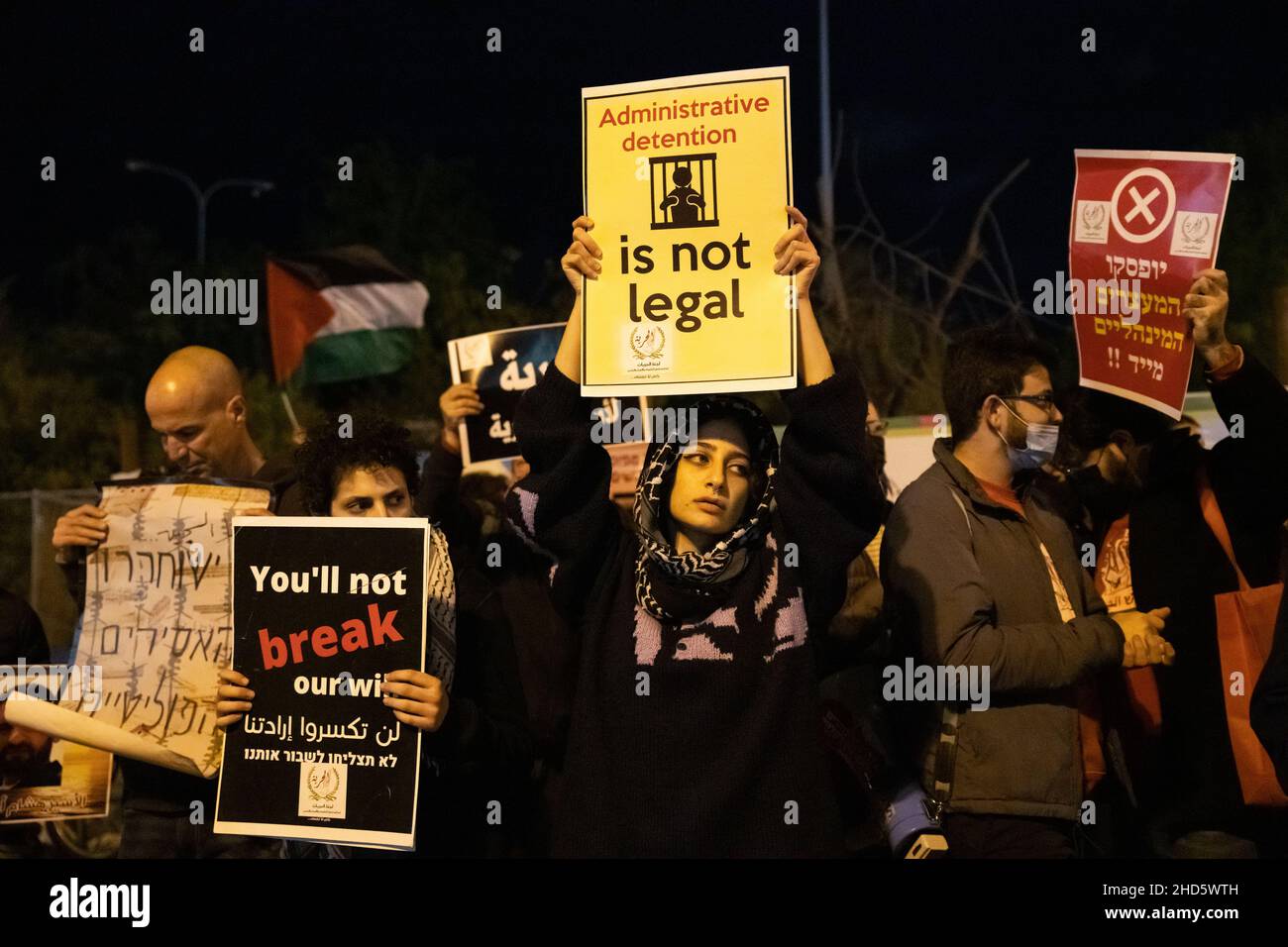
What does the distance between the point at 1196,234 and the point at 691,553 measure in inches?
79.5

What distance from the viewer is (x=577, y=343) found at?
4.04m

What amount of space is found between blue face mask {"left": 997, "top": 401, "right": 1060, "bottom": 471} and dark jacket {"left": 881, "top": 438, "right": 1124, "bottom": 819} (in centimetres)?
19

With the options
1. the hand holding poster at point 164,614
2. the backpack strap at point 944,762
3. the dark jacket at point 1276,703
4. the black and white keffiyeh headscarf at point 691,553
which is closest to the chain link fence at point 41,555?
the hand holding poster at point 164,614

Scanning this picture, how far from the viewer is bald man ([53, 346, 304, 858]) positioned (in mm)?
4301

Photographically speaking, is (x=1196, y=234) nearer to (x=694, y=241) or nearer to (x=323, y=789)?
(x=694, y=241)

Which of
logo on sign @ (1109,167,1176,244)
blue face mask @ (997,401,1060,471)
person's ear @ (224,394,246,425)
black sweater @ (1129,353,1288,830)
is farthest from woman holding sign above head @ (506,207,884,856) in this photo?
person's ear @ (224,394,246,425)

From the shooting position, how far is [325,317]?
8.05m

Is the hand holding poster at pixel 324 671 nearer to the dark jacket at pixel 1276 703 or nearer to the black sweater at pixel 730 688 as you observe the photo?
the black sweater at pixel 730 688

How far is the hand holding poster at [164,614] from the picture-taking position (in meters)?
4.28

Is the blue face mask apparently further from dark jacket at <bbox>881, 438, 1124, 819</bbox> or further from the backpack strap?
the backpack strap

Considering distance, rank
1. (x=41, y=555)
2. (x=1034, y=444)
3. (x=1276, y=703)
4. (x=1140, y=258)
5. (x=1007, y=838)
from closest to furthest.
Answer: (x=1276, y=703)
(x=1007, y=838)
(x=1034, y=444)
(x=1140, y=258)
(x=41, y=555)

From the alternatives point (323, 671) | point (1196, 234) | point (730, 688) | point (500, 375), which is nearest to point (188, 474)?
point (323, 671)

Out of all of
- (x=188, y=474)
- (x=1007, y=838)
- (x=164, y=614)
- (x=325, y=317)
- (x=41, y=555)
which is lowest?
(x=1007, y=838)

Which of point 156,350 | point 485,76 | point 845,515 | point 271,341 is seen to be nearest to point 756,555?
point 845,515
